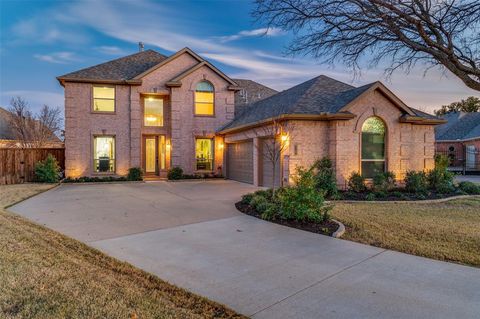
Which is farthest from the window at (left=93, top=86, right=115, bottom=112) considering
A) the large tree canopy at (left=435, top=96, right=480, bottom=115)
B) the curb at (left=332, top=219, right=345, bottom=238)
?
the large tree canopy at (left=435, top=96, right=480, bottom=115)

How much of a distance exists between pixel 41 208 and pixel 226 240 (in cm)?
647

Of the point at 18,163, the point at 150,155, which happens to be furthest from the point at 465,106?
the point at 18,163

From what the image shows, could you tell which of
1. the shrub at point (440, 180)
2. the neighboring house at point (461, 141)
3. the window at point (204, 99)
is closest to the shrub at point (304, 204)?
the shrub at point (440, 180)

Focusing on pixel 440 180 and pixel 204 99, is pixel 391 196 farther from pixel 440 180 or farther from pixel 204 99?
pixel 204 99

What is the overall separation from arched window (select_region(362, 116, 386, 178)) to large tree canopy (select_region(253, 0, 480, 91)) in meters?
5.92

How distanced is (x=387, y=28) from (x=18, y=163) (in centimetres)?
1855

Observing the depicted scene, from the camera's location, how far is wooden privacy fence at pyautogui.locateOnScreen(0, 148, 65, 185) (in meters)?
15.6

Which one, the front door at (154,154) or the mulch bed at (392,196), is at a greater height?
the front door at (154,154)

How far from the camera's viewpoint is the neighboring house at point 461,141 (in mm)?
26006

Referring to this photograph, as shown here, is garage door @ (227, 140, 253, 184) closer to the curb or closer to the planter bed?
the planter bed

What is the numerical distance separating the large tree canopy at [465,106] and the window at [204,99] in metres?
45.2

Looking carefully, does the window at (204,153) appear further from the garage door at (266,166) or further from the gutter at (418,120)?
the gutter at (418,120)

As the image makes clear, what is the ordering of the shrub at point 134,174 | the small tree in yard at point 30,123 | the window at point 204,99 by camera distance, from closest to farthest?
the shrub at point 134,174 < the window at point 204,99 < the small tree in yard at point 30,123

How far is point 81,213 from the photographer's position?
8.20 metres
